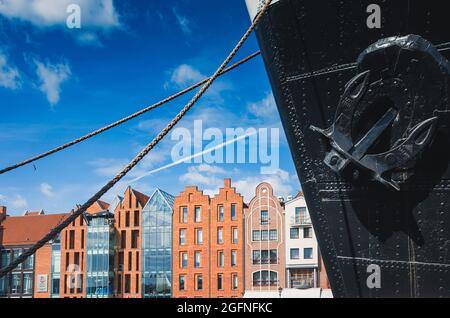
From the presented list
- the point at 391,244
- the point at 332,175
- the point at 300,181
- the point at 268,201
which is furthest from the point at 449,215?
the point at 268,201

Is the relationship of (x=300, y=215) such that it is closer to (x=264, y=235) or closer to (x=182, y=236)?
(x=264, y=235)

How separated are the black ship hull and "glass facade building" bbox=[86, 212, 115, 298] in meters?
43.6

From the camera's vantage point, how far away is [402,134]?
441cm

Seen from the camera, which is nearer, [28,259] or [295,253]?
[295,253]

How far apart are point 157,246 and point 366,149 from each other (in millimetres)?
42187

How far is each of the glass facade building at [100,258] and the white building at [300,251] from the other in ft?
49.8

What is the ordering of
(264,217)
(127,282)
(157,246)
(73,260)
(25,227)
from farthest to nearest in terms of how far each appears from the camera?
(25,227), (73,260), (127,282), (157,246), (264,217)

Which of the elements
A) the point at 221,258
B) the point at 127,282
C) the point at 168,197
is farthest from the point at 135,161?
the point at 127,282

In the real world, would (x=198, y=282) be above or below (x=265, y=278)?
below

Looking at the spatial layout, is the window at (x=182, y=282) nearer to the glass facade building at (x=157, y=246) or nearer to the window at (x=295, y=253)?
the glass facade building at (x=157, y=246)

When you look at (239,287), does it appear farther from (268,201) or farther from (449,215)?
Result: (449,215)

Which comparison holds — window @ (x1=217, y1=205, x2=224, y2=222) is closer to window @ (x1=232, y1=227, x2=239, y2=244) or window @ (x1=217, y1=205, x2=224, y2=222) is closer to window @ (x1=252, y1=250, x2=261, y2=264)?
window @ (x1=232, y1=227, x2=239, y2=244)

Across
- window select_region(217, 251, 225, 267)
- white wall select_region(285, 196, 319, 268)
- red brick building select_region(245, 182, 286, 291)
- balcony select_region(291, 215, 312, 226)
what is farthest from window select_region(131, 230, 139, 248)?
balcony select_region(291, 215, 312, 226)

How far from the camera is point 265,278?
4119 cm
